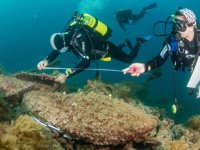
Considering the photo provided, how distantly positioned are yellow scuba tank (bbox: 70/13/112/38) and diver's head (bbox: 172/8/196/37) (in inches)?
123

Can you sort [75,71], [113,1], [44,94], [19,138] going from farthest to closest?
[113,1], [75,71], [44,94], [19,138]

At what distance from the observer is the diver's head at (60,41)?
7969 millimetres

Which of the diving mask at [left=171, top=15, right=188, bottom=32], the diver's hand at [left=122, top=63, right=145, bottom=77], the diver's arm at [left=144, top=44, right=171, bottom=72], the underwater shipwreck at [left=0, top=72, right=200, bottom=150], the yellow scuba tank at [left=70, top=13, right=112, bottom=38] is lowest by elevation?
the underwater shipwreck at [left=0, top=72, right=200, bottom=150]

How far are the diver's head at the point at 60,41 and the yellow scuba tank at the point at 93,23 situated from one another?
0.56 meters

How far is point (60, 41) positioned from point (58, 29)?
7637 centimetres

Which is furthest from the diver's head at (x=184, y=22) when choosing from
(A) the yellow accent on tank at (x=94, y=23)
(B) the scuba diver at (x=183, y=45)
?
(A) the yellow accent on tank at (x=94, y=23)

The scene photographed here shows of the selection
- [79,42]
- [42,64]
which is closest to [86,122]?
[79,42]

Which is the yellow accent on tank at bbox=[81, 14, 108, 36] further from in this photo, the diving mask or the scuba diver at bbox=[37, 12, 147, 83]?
the diving mask

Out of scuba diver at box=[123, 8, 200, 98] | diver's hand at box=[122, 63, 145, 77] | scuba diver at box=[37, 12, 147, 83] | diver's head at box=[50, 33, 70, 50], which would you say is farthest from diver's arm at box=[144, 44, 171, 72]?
diver's head at box=[50, 33, 70, 50]

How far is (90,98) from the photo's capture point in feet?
15.8

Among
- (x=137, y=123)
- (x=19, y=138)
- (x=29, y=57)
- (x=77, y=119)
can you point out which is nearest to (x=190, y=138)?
(x=137, y=123)

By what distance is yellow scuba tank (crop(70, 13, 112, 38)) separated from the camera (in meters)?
8.55

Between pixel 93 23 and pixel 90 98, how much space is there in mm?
4604

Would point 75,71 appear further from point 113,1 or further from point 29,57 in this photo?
point 113,1
